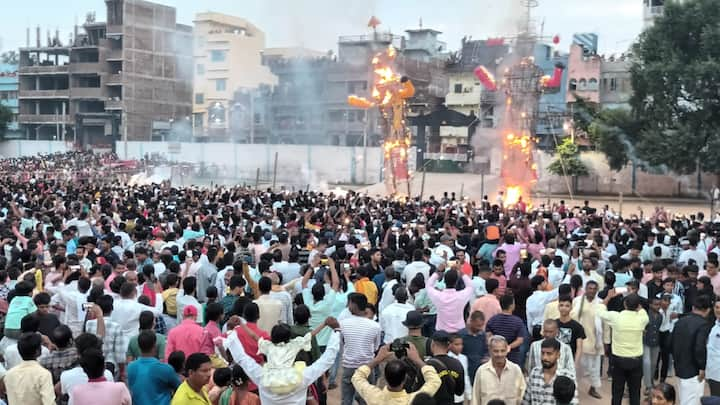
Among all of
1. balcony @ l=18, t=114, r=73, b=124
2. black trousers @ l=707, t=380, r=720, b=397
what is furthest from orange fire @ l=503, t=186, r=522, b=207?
balcony @ l=18, t=114, r=73, b=124

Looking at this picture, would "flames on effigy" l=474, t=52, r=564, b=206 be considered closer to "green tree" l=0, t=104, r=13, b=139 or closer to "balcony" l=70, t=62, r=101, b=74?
"balcony" l=70, t=62, r=101, b=74

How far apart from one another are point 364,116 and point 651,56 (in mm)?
21408

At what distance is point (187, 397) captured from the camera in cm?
479

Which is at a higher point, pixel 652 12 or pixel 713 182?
pixel 652 12

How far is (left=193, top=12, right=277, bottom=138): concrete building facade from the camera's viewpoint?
193ft

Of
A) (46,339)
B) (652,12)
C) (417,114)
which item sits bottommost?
(46,339)

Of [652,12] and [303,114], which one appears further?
[303,114]

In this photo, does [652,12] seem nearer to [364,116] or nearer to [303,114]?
[364,116]

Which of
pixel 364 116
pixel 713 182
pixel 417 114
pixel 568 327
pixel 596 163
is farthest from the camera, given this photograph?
pixel 364 116

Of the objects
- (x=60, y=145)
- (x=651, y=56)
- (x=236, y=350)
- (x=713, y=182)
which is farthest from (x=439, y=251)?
(x=60, y=145)

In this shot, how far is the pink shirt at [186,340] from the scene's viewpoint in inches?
231

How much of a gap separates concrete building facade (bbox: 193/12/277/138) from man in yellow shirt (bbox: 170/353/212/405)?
54.3 metres

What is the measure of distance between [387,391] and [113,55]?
54881 millimetres

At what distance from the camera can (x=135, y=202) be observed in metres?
17.7
